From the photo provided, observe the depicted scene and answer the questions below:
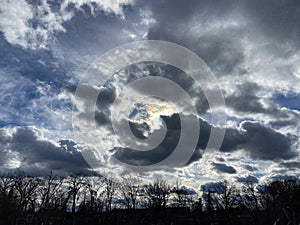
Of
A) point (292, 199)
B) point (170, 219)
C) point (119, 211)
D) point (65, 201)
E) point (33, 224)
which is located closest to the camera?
point (33, 224)

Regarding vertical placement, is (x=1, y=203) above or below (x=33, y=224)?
above

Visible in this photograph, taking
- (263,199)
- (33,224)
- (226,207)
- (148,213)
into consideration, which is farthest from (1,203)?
(263,199)

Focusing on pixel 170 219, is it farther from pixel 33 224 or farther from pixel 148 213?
pixel 33 224

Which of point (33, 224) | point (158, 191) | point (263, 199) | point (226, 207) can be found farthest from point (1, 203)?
point (263, 199)

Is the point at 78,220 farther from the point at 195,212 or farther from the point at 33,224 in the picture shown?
the point at 195,212

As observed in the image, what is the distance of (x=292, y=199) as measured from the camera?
64.6m

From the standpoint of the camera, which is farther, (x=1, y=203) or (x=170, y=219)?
(x=170, y=219)

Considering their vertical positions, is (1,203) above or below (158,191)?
below

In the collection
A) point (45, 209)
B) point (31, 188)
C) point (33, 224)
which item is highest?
point (31, 188)

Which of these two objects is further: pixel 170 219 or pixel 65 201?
A: pixel 65 201

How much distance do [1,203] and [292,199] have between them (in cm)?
6030

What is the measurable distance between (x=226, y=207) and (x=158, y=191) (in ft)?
65.1

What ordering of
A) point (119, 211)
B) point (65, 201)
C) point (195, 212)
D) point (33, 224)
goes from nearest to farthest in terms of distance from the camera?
1. point (33, 224)
2. point (65, 201)
3. point (195, 212)
4. point (119, 211)

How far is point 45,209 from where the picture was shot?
67062mm
